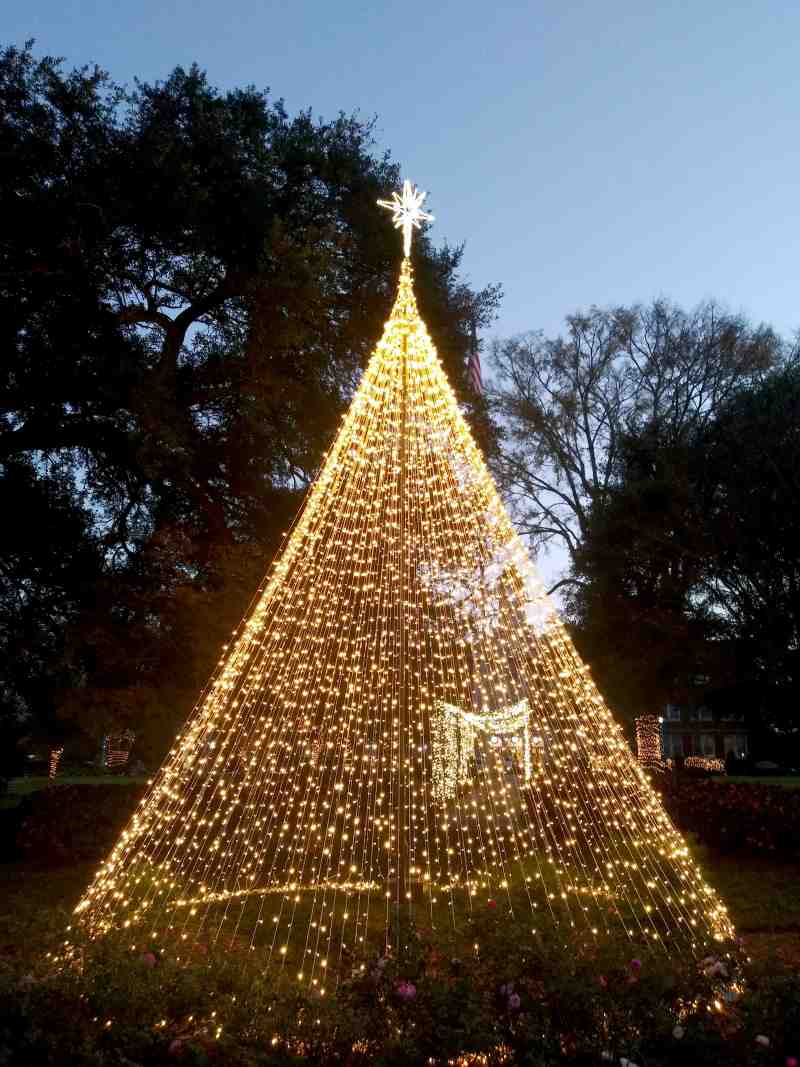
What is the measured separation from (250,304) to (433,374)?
4.13m

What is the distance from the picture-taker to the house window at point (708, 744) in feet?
157

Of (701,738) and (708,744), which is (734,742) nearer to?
(708,744)

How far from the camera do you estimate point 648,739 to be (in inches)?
894

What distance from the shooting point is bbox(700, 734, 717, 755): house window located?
47.9m

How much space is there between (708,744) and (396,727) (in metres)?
44.1

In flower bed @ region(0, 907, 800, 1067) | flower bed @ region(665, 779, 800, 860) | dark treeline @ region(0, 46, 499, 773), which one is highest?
dark treeline @ region(0, 46, 499, 773)

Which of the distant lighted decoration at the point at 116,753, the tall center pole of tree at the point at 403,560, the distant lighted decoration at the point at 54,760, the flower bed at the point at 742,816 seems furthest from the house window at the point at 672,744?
the tall center pole of tree at the point at 403,560

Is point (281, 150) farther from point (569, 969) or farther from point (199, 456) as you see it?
point (569, 969)

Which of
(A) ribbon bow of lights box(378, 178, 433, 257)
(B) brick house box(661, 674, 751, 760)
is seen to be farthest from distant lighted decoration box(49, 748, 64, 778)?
(A) ribbon bow of lights box(378, 178, 433, 257)

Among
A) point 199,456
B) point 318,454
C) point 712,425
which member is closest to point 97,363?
point 199,456

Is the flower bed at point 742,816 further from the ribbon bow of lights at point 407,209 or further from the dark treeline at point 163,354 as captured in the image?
the ribbon bow of lights at point 407,209

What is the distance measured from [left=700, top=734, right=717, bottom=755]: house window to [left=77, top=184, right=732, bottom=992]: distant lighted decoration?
137 ft

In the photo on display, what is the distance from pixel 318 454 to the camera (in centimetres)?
1166

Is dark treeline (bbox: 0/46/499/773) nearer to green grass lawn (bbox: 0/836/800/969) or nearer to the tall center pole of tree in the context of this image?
green grass lawn (bbox: 0/836/800/969)
